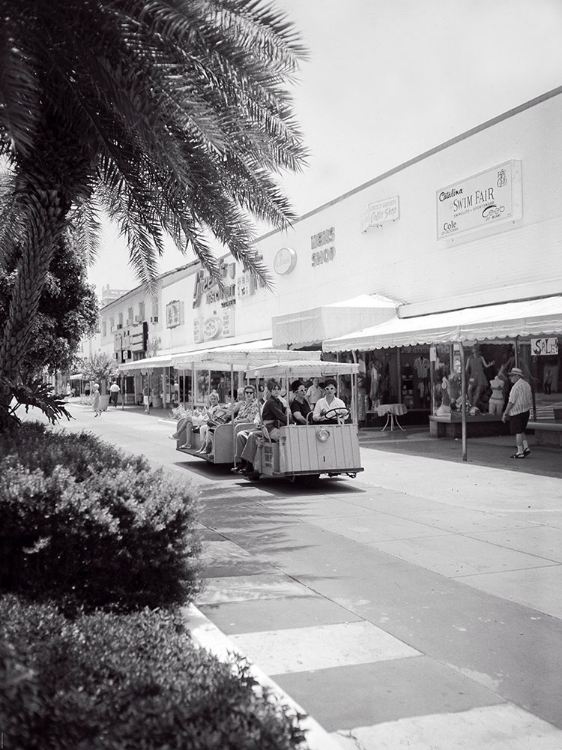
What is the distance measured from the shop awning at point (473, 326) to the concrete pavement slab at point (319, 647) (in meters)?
9.07

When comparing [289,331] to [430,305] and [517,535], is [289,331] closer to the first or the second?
[430,305]

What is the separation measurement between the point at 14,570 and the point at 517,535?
18.2ft

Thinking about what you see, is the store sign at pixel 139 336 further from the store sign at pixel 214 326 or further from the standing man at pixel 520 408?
the standing man at pixel 520 408

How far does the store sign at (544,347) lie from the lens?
16.8m

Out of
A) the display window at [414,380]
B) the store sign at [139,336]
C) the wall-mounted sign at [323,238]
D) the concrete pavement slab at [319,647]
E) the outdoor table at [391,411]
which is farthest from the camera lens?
the store sign at [139,336]

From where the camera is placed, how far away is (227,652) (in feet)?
11.6

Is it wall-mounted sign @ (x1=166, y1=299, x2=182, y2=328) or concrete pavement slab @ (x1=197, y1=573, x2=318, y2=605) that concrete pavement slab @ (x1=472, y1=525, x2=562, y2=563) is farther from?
wall-mounted sign @ (x1=166, y1=299, x2=182, y2=328)

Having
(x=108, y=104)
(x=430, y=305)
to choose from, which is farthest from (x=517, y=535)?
(x=430, y=305)

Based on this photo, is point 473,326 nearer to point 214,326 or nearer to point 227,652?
point 227,652

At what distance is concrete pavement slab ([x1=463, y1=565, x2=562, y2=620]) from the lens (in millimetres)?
5477

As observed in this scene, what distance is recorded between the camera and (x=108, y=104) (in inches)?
277

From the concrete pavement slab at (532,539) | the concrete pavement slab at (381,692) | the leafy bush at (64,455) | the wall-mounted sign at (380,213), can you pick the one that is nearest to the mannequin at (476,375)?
the wall-mounted sign at (380,213)

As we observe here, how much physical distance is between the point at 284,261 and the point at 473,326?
635 inches

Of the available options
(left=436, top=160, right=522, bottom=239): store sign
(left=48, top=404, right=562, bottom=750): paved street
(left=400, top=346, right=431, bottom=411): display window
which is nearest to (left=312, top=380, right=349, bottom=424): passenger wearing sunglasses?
(left=48, top=404, right=562, bottom=750): paved street
